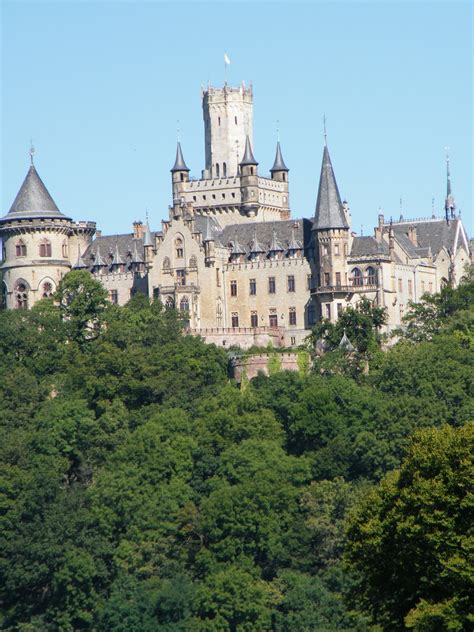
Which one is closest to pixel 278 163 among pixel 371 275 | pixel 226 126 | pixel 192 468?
pixel 226 126

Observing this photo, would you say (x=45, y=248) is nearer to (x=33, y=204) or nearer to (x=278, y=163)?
(x=33, y=204)

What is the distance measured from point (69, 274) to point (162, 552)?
32.3 m

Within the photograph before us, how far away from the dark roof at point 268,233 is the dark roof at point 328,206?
7.50 ft

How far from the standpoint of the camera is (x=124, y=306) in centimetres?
11406

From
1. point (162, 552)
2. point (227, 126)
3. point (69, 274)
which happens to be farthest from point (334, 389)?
point (227, 126)

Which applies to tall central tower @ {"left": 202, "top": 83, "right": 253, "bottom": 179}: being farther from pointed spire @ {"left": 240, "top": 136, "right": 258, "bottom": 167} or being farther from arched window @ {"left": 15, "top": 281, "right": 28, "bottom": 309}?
arched window @ {"left": 15, "top": 281, "right": 28, "bottom": 309}

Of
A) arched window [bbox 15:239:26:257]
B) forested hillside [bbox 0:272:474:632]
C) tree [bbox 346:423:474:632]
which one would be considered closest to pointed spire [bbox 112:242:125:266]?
arched window [bbox 15:239:26:257]

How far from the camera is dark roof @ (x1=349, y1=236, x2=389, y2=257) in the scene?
114m

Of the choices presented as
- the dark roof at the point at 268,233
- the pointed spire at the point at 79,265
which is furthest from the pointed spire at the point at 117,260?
the dark roof at the point at 268,233

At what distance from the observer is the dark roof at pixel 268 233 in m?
116

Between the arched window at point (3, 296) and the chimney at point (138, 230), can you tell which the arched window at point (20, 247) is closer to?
the arched window at point (3, 296)

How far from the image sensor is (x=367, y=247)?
376ft

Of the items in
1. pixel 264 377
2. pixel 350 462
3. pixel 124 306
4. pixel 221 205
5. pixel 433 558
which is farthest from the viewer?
pixel 221 205

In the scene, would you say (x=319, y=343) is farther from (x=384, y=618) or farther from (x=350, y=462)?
(x=384, y=618)
